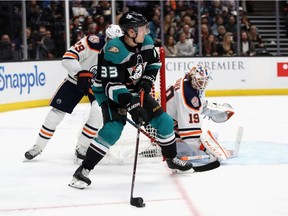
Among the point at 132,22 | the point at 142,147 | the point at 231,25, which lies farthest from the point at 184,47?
the point at 132,22

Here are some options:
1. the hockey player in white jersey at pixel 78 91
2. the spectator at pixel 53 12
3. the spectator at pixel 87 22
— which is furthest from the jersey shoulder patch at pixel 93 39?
the spectator at pixel 87 22

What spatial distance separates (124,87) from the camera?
3.35 metres

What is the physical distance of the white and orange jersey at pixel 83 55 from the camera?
412 cm

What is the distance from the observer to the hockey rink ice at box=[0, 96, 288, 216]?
299cm

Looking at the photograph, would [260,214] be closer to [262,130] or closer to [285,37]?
[262,130]

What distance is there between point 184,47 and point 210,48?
0.48m

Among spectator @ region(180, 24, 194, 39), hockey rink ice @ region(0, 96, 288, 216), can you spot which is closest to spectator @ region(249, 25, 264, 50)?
spectator @ region(180, 24, 194, 39)

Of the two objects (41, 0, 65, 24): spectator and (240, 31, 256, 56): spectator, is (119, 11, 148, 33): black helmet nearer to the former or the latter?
(41, 0, 65, 24): spectator

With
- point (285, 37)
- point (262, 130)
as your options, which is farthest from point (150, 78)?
point (285, 37)

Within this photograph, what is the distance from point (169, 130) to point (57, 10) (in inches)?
242

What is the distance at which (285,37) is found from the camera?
1230 cm

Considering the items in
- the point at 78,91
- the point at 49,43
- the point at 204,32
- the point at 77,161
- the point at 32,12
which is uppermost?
the point at 32,12

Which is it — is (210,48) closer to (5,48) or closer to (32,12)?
(32,12)

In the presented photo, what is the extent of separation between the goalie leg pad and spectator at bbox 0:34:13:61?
502 centimetres
